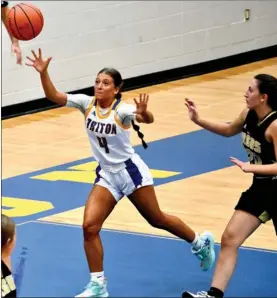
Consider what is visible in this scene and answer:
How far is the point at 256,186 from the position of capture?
7.39 m

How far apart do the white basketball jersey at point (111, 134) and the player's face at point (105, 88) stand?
0.28 ft

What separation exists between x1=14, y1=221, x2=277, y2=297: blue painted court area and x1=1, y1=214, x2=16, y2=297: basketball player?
206 cm

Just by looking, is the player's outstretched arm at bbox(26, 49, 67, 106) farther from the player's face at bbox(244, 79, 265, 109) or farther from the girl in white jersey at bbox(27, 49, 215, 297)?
the player's face at bbox(244, 79, 265, 109)

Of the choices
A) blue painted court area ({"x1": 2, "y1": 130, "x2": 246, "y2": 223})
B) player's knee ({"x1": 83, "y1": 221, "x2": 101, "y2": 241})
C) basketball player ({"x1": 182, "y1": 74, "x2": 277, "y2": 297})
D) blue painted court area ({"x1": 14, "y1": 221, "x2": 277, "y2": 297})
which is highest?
basketball player ({"x1": 182, "y1": 74, "x2": 277, "y2": 297})

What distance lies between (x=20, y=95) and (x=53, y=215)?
566cm

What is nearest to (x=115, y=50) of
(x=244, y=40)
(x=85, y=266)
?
(x=244, y=40)

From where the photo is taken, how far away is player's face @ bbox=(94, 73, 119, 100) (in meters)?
7.88

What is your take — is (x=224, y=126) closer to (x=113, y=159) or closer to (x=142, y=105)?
(x=142, y=105)

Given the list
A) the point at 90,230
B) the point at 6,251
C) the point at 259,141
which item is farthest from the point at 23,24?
the point at 6,251

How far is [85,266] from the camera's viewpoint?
8445mm

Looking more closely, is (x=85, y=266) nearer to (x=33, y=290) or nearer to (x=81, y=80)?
(x=33, y=290)

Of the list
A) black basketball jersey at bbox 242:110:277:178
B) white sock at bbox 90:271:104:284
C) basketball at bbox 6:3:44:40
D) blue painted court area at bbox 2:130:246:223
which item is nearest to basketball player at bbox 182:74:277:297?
black basketball jersey at bbox 242:110:277:178

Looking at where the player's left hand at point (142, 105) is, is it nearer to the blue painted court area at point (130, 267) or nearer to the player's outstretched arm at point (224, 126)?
the player's outstretched arm at point (224, 126)

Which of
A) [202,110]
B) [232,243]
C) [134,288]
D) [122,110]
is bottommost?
[202,110]
